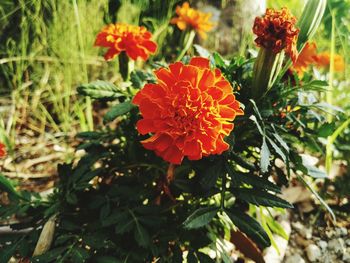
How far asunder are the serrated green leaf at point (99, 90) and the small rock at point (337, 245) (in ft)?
2.63

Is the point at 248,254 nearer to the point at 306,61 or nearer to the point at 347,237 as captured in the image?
the point at 347,237

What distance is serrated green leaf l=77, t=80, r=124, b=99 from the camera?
919 mm

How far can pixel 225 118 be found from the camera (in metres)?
0.71

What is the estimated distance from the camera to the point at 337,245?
1135 mm

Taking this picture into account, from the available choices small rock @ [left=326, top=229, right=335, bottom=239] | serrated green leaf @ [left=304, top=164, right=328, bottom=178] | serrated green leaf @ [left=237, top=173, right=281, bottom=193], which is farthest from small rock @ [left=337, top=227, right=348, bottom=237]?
serrated green leaf @ [left=237, top=173, right=281, bottom=193]

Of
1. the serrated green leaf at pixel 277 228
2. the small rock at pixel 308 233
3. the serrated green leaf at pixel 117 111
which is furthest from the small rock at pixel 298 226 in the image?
the serrated green leaf at pixel 117 111

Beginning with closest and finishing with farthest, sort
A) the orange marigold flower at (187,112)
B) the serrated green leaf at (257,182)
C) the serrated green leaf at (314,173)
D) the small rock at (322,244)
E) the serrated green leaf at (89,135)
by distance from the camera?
the orange marigold flower at (187,112)
the serrated green leaf at (257,182)
the serrated green leaf at (314,173)
the serrated green leaf at (89,135)
the small rock at (322,244)

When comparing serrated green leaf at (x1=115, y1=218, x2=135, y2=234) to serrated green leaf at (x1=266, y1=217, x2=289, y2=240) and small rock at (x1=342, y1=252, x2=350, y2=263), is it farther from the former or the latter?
small rock at (x1=342, y1=252, x2=350, y2=263)

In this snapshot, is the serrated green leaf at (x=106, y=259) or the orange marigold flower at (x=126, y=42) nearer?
the serrated green leaf at (x=106, y=259)

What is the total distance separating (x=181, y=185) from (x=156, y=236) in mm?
157

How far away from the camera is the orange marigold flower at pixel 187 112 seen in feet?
2.28

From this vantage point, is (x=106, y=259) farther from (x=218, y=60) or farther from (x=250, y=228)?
(x=218, y=60)

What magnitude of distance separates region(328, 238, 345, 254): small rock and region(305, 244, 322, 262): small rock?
0.14ft

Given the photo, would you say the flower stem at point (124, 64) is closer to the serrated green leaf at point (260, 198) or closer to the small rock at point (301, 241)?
the serrated green leaf at point (260, 198)
